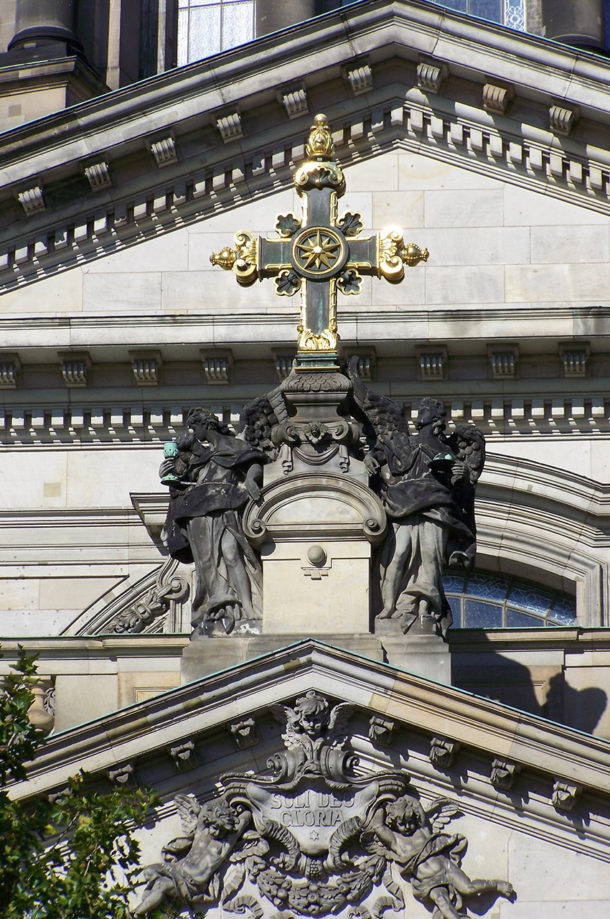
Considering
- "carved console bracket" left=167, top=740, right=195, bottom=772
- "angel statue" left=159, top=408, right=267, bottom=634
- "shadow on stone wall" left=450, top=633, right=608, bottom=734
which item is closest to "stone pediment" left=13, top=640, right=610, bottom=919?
"carved console bracket" left=167, top=740, right=195, bottom=772

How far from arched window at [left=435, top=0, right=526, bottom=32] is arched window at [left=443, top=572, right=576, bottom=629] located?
12.7m

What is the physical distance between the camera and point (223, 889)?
75.7 feet

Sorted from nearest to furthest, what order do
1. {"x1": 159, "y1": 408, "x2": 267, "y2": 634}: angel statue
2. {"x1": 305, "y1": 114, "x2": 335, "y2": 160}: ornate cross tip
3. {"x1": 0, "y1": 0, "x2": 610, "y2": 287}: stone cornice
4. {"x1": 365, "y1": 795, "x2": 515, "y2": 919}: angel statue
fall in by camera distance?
{"x1": 365, "y1": 795, "x2": 515, "y2": 919}: angel statue, {"x1": 159, "y1": 408, "x2": 267, "y2": 634}: angel statue, {"x1": 305, "y1": 114, "x2": 335, "y2": 160}: ornate cross tip, {"x1": 0, "y1": 0, "x2": 610, "y2": 287}: stone cornice

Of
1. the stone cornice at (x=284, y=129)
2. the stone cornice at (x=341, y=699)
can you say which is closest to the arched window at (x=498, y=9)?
the stone cornice at (x=284, y=129)

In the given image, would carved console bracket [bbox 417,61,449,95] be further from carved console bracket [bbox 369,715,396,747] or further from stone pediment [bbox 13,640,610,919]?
carved console bracket [bbox 369,715,396,747]

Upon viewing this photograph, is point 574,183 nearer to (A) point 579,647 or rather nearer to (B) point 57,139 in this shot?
(B) point 57,139

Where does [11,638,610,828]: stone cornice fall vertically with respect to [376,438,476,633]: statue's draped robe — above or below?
below

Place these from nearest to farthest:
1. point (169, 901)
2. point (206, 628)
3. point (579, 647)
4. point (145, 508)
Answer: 1. point (169, 901)
2. point (206, 628)
3. point (579, 647)
4. point (145, 508)

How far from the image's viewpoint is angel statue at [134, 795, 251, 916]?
23.0 meters

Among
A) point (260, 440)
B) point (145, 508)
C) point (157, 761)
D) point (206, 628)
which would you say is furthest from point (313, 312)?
point (145, 508)

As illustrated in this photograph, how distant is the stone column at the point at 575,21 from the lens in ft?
137

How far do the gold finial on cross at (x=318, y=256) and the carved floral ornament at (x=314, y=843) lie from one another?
446cm

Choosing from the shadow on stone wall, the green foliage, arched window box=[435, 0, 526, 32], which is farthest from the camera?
arched window box=[435, 0, 526, 32]

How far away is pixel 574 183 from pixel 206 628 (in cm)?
1170
